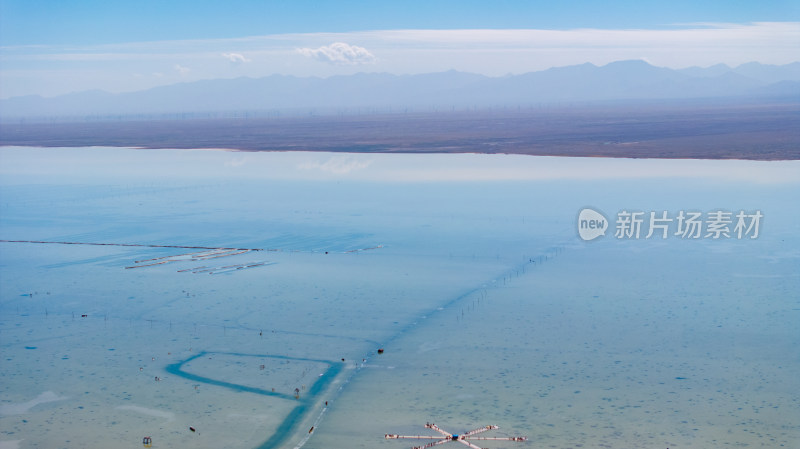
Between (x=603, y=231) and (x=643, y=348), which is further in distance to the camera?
(x=603, y=231)

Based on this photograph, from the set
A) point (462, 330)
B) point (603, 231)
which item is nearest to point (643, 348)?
point (462, 330)

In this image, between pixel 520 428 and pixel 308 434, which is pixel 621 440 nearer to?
pixel 520 428

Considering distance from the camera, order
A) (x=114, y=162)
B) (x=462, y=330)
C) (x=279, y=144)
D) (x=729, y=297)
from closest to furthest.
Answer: (x=462, y=330) → (x=729, y=297) → (x=114, y=162) → (x=279, y=144)

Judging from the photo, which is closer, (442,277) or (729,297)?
(729,297)

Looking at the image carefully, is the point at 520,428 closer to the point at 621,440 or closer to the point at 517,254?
the point at 621,440

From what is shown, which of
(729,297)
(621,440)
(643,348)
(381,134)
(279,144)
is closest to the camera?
(621,440)

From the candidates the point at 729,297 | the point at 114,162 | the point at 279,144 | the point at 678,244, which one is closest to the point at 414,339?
the point at 729,297
